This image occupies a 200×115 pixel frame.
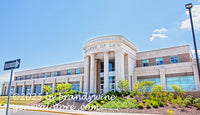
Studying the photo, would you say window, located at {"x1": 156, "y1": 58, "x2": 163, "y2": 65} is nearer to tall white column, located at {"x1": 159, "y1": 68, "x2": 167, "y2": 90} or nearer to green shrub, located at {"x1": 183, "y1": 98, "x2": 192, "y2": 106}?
tall white column, located at {"x1": 159, "y1": 68, "x2": 167, "y2": 90}

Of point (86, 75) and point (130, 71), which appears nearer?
point (130, 71)

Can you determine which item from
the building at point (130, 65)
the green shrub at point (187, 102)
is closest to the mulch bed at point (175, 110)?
the green shrub at point (187, 102)

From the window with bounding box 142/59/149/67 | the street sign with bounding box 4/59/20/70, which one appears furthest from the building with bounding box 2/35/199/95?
the street sign with bounding box 4/59/20/70

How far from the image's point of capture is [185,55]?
32.6 metres

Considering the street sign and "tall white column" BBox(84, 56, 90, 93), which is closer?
the street sign

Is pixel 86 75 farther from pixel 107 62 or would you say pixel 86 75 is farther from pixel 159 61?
pixel 159 61

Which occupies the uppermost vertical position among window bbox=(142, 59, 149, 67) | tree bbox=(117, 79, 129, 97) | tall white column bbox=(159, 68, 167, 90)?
window bbox=(142, 59, 149, 67)

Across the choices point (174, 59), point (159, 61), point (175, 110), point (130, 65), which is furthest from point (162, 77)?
point (175, 110)

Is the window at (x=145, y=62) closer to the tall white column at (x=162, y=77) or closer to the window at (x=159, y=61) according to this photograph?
the window at (x=159, y=61)

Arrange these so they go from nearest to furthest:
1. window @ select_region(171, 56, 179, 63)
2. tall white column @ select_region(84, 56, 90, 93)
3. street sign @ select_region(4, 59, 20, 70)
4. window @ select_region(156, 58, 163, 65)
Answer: street sign @ select_region(4, 59, 20, 70)
window @ select_region(171, 56, 179, 63)
tall white column @ select_region(84, 56, 90, 93)
window @ select_region(156, 58, 163, 65)

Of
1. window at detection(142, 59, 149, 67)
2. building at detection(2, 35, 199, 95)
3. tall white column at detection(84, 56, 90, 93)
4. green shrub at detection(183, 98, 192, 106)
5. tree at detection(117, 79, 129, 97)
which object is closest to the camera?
green shrub at detection(183, 98, 192, 106)

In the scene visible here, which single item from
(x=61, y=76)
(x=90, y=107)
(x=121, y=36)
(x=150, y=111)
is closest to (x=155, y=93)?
(x=150, y=111)

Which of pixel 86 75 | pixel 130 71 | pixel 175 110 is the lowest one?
pixel 175 110

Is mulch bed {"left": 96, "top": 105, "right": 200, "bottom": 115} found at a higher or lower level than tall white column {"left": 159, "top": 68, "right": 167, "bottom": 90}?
lower
